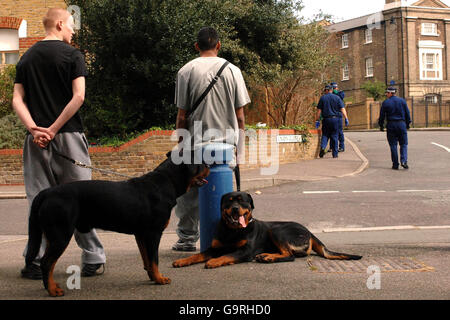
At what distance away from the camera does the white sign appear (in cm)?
1649

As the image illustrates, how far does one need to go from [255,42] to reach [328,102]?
385 centimetres

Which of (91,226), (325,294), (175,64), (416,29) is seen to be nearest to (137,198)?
(91,226)

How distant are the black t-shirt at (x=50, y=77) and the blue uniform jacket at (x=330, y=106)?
12955mm

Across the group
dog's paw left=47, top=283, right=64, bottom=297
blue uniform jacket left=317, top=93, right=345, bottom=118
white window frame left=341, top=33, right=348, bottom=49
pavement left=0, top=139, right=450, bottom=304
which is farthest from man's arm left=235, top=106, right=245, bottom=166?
white window frame left=341, top=33, right=348, bottom=49

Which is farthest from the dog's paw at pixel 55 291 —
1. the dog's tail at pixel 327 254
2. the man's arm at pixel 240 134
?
the dog's tail at pixel 327 254

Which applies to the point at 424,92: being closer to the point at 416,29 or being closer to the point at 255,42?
the point at 416,29

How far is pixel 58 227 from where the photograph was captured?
157 inches

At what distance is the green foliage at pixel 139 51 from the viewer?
15328mm

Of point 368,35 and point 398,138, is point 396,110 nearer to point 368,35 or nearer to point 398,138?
point 398,138

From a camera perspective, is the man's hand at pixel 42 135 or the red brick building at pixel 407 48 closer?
the man's hand at pixel 42 135

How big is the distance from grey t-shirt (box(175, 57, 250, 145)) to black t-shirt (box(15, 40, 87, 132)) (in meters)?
1.15

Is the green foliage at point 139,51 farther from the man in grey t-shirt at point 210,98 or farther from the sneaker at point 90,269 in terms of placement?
the sneaker at point 90,269

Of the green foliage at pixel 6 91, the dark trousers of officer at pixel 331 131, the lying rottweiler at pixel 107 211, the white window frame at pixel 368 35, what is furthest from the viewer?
the white window frame at pixel 368 35

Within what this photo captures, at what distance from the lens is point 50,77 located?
4.64m
